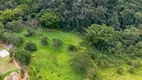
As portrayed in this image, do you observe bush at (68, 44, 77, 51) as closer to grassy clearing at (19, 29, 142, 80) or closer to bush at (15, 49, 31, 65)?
grassy clearing at (19, 29, 142, 80)

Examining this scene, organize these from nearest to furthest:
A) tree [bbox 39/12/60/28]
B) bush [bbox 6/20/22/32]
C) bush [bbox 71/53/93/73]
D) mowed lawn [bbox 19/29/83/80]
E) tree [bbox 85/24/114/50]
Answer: mowed lawn [bbox 19/29/83/80] → bush [bbox 71/53/93/73] → tree [bbox 85/24/114/50] → bush [bbox 6/20/22/32] → tree [bbox 39/12/60/28]

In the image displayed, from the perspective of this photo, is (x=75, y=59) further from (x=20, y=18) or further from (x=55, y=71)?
(x=20, y=18)

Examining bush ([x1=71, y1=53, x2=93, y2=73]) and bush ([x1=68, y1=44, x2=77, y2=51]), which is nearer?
bush ([x1=71, y1=53, x2=93, y2=73])

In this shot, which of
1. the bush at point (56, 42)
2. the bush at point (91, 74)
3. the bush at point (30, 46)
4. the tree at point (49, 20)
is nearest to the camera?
the bush at point (91, 74)

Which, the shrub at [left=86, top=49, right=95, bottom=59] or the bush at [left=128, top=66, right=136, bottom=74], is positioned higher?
the shrub at [left=86, top=49, right=95, bottom=59]

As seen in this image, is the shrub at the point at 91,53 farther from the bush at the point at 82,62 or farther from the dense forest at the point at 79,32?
the bush at the point at 82,62

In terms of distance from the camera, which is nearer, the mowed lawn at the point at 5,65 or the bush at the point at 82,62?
the bush at the point at 82,62

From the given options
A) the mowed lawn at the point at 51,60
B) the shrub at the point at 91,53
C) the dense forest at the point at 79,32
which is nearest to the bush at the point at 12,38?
the dense forest at the point at 79,32

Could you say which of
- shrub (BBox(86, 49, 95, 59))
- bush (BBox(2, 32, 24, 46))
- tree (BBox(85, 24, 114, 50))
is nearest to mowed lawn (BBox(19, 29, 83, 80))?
bush (BBox(2, 32, 24, 46))
